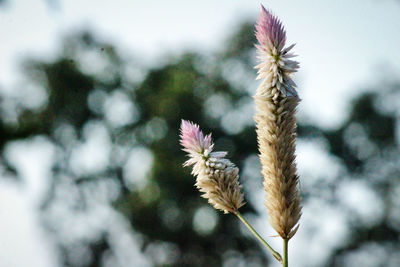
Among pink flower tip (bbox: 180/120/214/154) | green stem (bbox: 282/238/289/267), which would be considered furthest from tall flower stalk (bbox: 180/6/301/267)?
pink flower tip (bbox: 180/120/214/154)

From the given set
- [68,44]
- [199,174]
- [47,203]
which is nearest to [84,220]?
[47,203]

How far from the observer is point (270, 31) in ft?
6.18

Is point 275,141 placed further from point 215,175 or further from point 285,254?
point 285,254

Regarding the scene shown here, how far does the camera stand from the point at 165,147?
37.1 meters

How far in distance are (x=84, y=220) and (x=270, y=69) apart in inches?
1503

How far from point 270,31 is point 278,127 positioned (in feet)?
1.16

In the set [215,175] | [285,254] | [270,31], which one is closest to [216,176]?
[215,175]

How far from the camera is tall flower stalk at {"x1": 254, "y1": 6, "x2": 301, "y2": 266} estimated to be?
184 cm

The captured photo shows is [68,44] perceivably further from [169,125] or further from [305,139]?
[305,139]

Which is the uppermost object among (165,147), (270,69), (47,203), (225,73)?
(225,73)

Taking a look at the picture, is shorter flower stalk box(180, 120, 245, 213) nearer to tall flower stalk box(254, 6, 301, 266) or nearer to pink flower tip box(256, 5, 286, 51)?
tall flower stalk box(254, 6, 301, 266)

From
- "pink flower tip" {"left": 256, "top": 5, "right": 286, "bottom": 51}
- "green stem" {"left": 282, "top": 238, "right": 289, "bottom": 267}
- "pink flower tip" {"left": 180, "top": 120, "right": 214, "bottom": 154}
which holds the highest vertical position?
"pink flower tip" {"left": 256, "top": 5, "right": 286, "bottom": 51}

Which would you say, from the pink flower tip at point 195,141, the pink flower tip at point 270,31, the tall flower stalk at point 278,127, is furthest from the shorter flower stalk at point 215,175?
the pink flower tip at point 270,31

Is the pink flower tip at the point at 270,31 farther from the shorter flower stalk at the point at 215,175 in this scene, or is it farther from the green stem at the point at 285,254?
the green stem at the point at 285,254
